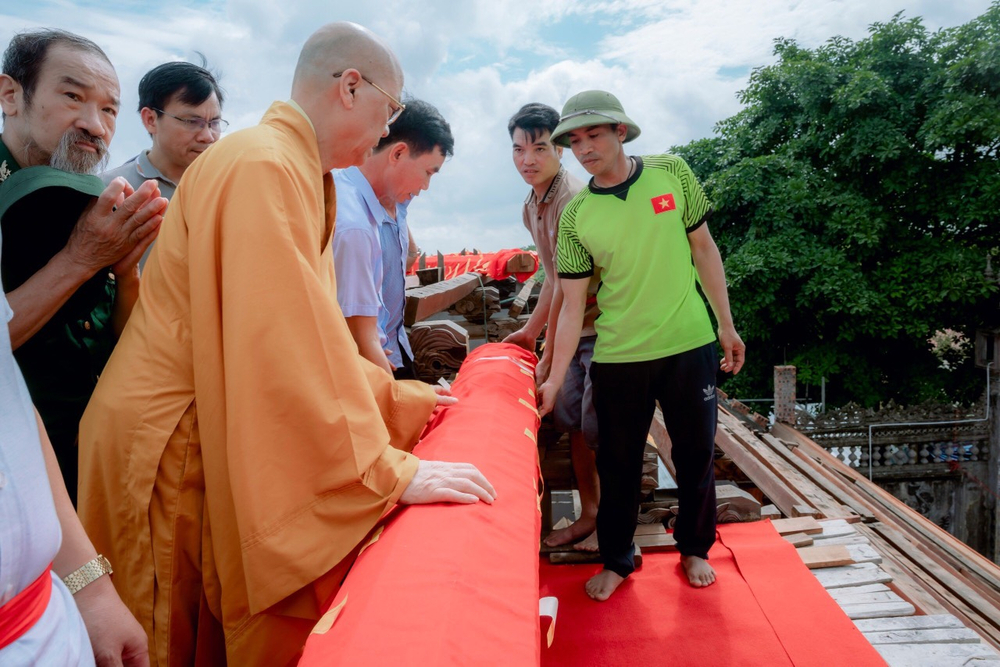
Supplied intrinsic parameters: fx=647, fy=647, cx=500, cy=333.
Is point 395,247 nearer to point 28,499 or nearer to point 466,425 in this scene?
point 466,425

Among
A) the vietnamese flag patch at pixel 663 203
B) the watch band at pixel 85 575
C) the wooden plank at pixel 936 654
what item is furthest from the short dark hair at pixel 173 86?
the wooden plank at pixel 936 654

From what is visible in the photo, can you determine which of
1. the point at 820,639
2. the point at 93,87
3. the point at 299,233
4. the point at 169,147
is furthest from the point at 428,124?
the point at 820,639

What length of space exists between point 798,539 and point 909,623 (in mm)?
763

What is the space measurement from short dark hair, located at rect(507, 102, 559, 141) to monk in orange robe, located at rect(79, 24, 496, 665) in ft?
6.66

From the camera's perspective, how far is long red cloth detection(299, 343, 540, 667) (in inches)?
40.6

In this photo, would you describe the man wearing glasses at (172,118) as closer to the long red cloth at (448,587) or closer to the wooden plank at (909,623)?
the long red cloth at (448,587)

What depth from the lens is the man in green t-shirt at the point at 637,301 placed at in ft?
8.99

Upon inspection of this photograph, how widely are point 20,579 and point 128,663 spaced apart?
0.36 metres

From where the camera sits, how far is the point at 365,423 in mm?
1378

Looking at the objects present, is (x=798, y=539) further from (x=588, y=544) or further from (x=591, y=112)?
(x=591, y=112)

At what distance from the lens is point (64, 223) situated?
145 cm

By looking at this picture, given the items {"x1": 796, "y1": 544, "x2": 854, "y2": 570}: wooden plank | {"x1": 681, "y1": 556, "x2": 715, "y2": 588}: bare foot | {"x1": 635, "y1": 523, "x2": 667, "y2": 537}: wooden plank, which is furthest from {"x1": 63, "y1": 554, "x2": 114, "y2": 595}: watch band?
{"x1": 796, "y1": 544, "x2": 854, "y2": 570}: wooden plank

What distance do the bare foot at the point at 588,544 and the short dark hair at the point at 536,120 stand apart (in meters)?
2.14

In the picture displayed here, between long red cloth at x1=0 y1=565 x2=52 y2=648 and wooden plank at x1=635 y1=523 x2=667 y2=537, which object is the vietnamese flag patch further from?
long red cloth at x1=0 y1=565 x2=52 y2=648
